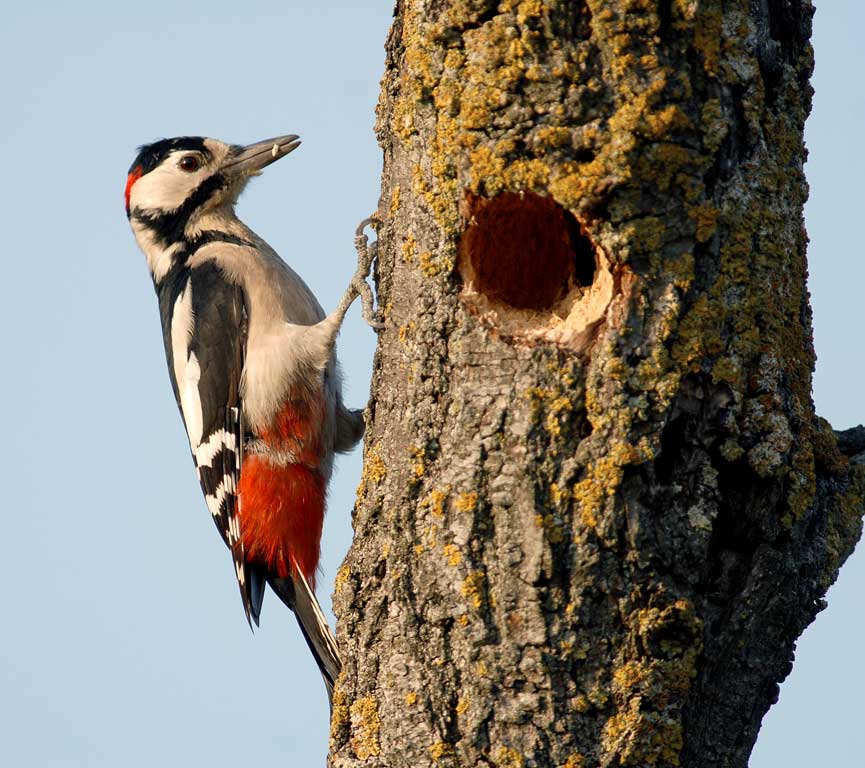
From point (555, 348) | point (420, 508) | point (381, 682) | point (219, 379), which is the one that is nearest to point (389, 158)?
point (555, 348)

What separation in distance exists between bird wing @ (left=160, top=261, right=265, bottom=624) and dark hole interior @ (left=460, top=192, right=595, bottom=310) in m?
1.97

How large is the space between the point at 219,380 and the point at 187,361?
0.66 ft

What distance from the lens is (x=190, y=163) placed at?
4938 mm

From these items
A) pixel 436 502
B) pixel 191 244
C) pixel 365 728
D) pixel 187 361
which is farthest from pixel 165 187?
pixel 365 728

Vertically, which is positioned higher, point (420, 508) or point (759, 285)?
point (759, 285)

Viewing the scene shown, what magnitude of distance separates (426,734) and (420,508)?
19.9 inches

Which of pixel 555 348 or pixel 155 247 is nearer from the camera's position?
pixel 555 348

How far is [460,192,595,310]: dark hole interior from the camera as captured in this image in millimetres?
2582

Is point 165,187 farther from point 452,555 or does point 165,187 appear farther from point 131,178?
point 452,555

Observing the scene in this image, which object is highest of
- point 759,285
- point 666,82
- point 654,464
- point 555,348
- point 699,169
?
point 666,82

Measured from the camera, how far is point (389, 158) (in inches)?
111

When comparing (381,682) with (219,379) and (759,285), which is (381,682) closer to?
(759,285)

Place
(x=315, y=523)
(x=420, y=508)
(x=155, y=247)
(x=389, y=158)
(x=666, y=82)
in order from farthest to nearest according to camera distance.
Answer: (x=155, y=247)
(x=315, y=523)
(x=389, y=158)
(x=420, y=508)
(x=666, y=82)

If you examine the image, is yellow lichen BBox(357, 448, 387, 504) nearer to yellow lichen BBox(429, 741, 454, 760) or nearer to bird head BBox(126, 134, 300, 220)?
yellow lichen BBox(429, 741, 454, 760)
